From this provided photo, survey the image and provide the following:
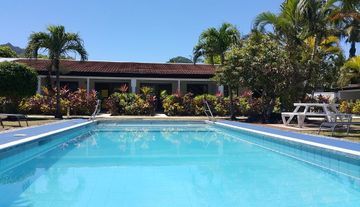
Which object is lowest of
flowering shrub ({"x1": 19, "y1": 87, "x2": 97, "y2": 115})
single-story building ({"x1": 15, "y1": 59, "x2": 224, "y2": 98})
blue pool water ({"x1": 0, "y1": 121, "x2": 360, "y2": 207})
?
blue pool water ({"x1": 0, "y1": 121, "x2": 360, "y2": 207})

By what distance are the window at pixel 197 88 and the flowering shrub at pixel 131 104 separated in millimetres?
5941

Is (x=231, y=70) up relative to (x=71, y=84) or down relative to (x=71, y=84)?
up

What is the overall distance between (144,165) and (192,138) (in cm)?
655

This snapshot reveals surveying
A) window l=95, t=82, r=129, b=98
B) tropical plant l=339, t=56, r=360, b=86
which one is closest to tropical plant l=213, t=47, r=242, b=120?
tropical plant l=339, t=56, r=360, b=86

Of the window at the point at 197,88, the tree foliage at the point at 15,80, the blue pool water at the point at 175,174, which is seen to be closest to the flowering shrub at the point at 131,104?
the window at the point at 197,88

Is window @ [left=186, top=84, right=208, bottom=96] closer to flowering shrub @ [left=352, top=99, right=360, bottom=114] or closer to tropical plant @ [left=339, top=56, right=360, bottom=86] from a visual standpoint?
tropical plant @ [left=339, top=56, right=360, bottom=86]

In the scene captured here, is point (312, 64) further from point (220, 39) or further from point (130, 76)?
point (130, 76)

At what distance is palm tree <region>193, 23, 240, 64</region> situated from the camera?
23469 millimetres

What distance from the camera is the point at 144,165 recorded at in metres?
9.77

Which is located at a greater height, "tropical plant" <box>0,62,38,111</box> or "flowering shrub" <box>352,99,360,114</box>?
"tropical plant" <box>0,62,38,111</box>

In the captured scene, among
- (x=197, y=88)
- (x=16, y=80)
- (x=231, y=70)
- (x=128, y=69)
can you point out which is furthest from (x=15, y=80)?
(x=197, y=88)

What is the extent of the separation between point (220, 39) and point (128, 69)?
9.57 metres

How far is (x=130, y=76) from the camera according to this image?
1156 inches

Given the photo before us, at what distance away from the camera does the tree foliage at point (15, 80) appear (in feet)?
68.0
